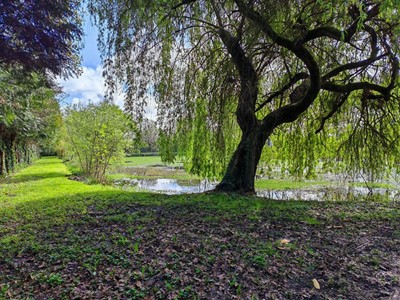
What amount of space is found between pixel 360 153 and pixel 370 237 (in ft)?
13.2

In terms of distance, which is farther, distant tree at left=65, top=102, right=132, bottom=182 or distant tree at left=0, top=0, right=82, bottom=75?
distant tree at left=65, top=102, right=132, bottom=182

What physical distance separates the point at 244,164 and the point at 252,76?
1.60 m

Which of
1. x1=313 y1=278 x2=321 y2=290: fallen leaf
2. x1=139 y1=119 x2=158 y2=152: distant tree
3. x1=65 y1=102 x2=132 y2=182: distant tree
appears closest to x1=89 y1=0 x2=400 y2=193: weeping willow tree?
x1=139 y1=119 x2=158 y2=152: distant tree

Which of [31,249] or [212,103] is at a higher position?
[212,103]

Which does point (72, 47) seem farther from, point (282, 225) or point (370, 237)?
point (370, 237)

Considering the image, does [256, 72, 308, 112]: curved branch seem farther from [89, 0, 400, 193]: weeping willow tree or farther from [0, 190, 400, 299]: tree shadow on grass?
[0, 190, 400, 299]: tree shadow on grass

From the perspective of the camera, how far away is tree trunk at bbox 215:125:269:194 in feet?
17.3

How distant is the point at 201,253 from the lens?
8.35ft

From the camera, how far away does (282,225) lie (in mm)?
3385

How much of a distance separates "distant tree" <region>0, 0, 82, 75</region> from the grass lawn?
2.22 meters

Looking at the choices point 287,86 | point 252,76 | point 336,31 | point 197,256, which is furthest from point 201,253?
point 287,86

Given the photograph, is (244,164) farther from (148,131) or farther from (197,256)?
(197,256)

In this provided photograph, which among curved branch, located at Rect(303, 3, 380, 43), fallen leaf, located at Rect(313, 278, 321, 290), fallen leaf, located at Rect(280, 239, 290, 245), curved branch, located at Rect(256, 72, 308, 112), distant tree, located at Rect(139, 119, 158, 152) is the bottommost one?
fallen leaf, located at Rect(313, 278, 321, 290)

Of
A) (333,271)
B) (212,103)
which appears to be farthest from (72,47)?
(333,271)
